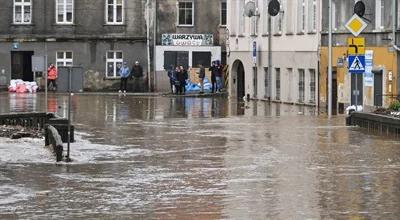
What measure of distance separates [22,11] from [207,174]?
156ft

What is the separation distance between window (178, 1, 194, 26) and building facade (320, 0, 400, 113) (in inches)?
765

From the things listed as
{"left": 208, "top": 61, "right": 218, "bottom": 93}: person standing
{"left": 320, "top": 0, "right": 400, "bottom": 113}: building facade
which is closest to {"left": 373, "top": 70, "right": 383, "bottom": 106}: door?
{"left": 320, "top": 0, "right": 400, "bottom": 113}: building facade

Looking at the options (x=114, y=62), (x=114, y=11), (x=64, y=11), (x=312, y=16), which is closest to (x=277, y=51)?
(x=312, y=16)

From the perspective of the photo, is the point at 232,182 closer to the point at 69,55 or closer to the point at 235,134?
the point at 235,134

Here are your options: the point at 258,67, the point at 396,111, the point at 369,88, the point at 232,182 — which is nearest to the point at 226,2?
the point at 258,67

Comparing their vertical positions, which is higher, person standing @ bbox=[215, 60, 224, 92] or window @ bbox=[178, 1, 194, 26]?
window @ bbox=[178, 1, 194, 26]

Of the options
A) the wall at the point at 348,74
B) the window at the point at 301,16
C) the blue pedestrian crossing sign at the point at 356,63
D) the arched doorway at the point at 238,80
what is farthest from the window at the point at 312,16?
the blue pedestrian crossing sign at the point at 356,63

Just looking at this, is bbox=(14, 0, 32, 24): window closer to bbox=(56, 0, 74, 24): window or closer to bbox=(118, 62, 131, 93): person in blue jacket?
bbox=(56, 0, 74, 24): window

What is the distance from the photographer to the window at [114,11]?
63.3m

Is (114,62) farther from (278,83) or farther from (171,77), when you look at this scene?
(278,83)

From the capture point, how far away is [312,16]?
46.8 metres

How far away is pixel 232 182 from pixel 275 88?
3670cm

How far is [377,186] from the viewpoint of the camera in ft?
50.8

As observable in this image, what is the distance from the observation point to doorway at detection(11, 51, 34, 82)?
63406mm
